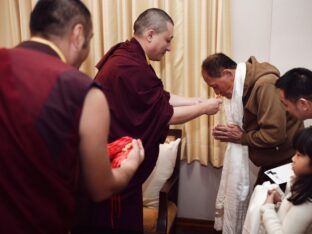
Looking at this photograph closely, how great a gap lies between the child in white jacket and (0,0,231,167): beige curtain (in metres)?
1.11

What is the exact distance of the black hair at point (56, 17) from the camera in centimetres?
100

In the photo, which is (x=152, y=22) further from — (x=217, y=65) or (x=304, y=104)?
(x=304, y=104)

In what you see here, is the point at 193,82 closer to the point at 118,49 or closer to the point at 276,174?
the point at 118,49

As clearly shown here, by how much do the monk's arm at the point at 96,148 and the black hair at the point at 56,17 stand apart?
22 cm

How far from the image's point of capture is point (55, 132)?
2.95 ft

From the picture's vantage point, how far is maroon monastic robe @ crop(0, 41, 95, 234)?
2.93 ft

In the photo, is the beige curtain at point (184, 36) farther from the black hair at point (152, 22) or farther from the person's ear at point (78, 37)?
the person's ear at point (78, 37)

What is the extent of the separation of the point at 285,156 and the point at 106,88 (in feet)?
3.47

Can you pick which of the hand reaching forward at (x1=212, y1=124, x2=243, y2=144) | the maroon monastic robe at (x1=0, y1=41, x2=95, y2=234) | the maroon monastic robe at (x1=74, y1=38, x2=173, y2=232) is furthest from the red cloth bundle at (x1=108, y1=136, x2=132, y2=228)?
the hand reaching forward at (x1=212, y1=124, x2=243, y2=144)

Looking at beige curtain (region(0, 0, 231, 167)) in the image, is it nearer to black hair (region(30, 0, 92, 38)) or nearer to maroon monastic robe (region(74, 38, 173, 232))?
maroon monastic robe (region(74, 38, 173, 232))

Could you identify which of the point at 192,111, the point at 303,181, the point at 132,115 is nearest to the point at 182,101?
the point at 192,111

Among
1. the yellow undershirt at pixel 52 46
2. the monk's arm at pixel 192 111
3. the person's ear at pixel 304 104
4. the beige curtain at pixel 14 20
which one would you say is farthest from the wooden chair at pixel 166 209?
the beige curtain at pixel 14 20

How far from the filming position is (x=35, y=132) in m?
0.89

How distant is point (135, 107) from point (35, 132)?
935 mm
